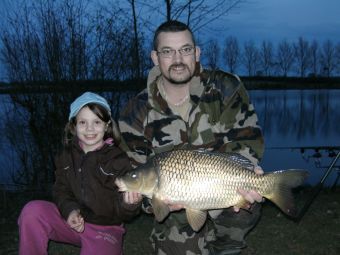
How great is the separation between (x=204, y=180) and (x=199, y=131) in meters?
0.76

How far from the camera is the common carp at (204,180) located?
2.63 metres

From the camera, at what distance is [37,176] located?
7.26 metres

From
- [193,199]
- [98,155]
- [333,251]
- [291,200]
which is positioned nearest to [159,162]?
[193,199]

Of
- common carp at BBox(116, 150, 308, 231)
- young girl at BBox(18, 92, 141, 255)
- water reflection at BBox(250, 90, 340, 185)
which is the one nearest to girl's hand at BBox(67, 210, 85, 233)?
young girl at BBox(18, 92, 141, 255)

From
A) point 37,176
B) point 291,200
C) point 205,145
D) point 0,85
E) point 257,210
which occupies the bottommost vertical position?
point 37,176

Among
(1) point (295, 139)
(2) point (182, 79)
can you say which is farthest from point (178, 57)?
(1) point (295, 139)

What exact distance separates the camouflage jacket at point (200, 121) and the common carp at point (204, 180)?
0.49 meters

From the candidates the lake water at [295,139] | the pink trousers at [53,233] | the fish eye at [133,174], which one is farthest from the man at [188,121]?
the lake water at [295,139]

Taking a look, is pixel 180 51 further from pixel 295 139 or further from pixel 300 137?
pixel 300 137

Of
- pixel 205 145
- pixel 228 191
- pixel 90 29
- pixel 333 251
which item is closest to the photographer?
pixel 228 191

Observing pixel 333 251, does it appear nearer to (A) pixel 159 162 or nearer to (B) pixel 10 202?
(A) pixel 159 162

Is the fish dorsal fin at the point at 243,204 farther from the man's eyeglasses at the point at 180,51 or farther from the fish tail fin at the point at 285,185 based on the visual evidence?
the man's eyeglasses at the point at 180,51

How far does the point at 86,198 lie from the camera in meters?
3.04

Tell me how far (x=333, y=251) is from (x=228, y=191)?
1.62 meters
